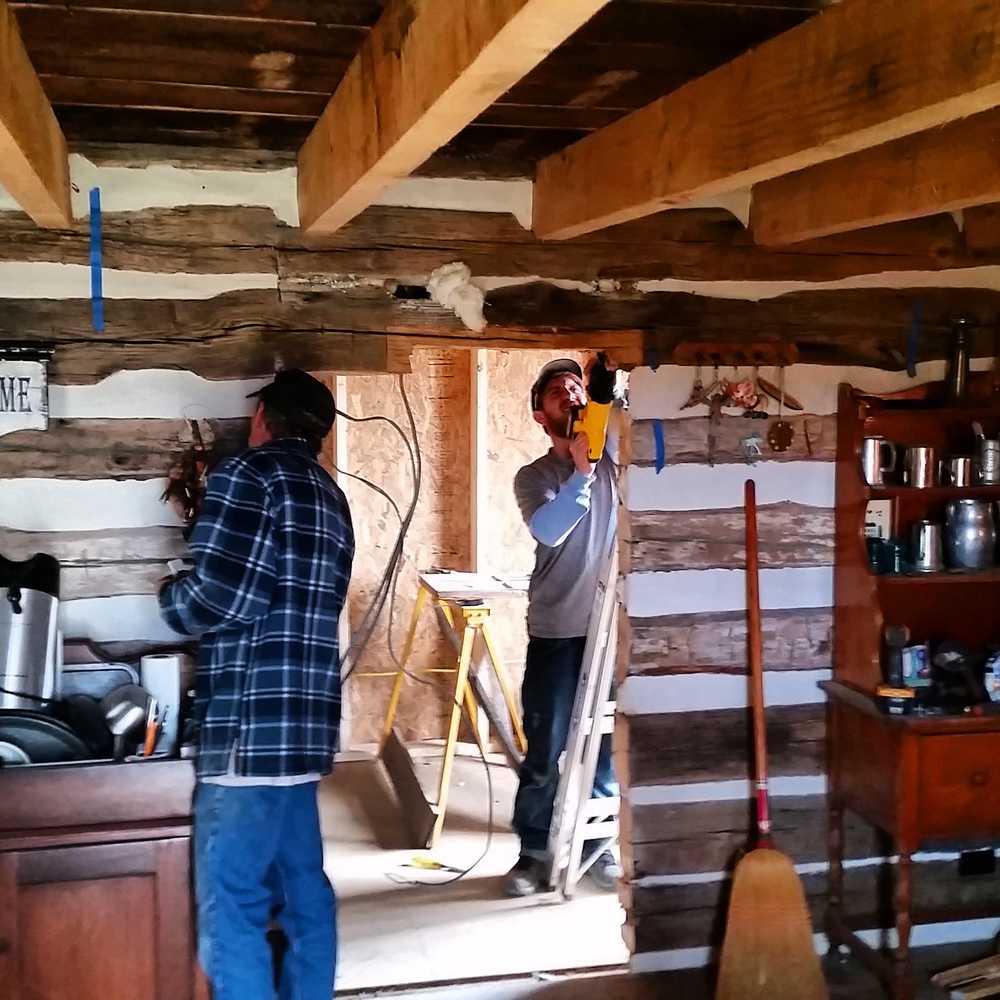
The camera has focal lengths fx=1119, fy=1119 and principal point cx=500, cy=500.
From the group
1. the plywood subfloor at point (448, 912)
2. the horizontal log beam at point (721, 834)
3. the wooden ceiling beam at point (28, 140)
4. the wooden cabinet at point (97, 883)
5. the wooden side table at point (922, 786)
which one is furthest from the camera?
the plywood subfloor at point (448, 912)

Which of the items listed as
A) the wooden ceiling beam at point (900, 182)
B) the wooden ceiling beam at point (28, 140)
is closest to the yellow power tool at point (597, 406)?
the wooden ceiling beam at point (900, 182)

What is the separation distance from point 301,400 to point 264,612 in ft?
1.65

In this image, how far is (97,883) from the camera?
95.3 inches

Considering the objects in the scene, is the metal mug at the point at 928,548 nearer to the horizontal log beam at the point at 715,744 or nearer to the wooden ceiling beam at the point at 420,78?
the horizontal log beam at the point at 715,744

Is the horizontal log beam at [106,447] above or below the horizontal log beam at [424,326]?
below

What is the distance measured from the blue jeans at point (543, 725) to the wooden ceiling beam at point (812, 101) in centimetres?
176

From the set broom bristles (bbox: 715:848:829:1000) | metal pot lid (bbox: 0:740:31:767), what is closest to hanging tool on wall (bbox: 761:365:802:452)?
broom bristles (bbox: 715:848:829:1000)

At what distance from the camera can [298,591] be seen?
8.22ft

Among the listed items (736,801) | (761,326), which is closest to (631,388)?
(761,326)

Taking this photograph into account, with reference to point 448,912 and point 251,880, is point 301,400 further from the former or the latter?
point 448,912

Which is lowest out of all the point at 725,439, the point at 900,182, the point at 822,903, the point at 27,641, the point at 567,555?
the point at 822,903

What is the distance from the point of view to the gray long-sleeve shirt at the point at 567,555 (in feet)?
11.8

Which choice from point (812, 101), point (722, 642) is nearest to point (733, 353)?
point (722, 642)

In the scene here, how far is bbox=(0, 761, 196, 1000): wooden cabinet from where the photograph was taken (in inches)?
93.7
